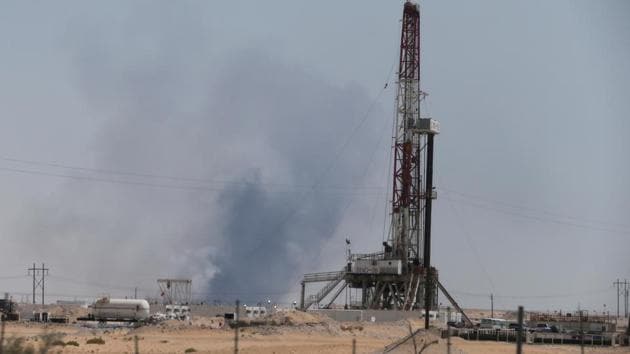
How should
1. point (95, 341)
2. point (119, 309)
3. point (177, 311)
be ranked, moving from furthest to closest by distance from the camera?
point (177, 311) → point (119, 309) → point (95, 341)

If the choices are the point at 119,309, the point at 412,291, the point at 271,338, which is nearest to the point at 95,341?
the point at 271,338

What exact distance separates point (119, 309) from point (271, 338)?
29.6 meters

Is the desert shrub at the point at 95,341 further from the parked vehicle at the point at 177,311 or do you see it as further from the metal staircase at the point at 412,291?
the metal staircase at the point at 412,291

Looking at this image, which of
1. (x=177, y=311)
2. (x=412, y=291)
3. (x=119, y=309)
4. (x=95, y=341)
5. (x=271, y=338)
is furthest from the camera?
(x=177, y=311)

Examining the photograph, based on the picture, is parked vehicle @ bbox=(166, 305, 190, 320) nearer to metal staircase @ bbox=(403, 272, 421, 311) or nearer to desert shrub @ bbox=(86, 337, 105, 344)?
metal staircase @ bbox=(403, 272, 421, 311)

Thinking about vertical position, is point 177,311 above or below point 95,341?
below

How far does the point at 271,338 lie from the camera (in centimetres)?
6825

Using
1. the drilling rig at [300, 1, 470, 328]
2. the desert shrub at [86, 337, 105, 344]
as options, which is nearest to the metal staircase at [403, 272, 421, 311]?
the drilling rig at [300, 1, 470, 328]

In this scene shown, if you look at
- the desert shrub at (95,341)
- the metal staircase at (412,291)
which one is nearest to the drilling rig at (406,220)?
the metal staircase at (412,291)

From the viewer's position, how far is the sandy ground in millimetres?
54812

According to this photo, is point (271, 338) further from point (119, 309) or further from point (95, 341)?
point (119, 309)

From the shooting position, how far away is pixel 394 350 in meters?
42.4

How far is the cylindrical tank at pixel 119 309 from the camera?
9250 centimetres

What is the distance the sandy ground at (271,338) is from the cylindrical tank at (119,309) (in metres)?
8.73
